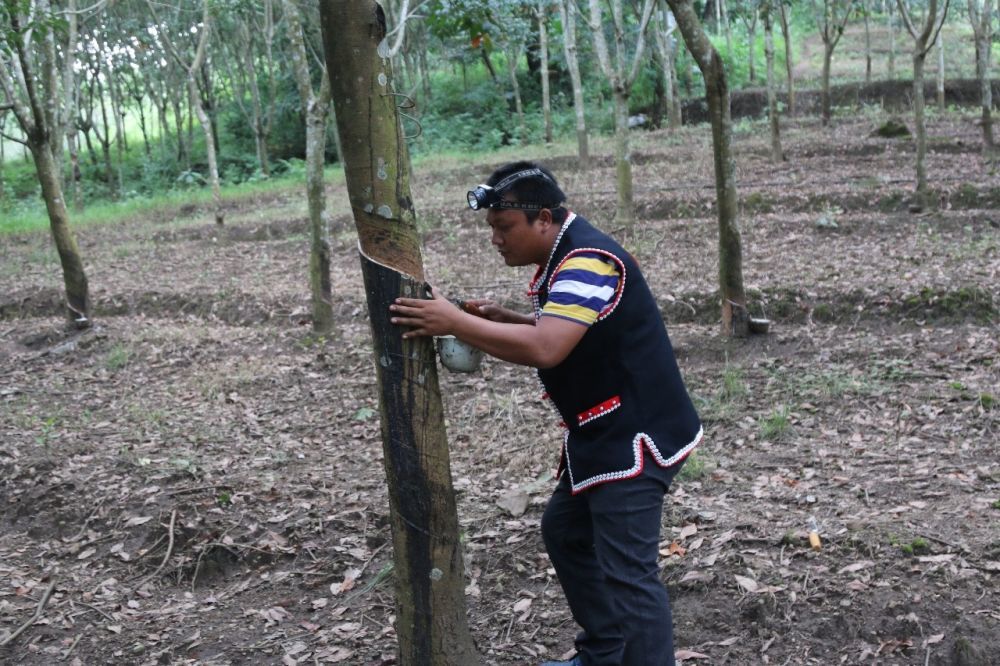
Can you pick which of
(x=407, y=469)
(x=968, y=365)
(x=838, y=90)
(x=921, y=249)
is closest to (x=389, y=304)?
(x=407, y=469)

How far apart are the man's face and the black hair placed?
1.1 inches

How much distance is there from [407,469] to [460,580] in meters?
0.49

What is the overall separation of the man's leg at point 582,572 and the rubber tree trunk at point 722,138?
448 cm

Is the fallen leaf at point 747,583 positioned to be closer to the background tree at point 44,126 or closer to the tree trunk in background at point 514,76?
the background tree at point 44,126

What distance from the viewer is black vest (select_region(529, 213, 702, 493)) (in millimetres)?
2914

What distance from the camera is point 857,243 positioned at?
1081 centimetres

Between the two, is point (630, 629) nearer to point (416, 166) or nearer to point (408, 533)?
point (408, 533)

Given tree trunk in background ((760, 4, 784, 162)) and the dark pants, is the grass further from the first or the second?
the dark pants

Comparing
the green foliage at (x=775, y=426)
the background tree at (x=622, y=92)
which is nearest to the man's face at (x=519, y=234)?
the green foliage at (x=775, y=426)

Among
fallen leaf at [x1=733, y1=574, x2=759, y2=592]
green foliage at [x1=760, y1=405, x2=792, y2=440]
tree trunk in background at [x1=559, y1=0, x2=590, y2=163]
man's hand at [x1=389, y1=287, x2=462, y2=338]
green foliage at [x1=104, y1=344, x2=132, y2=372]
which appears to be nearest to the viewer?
man's hand at [x1=389, y1=287, x2=462, y2=338]

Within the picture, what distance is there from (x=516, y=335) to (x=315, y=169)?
652cm

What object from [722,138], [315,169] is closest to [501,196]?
[722,138]

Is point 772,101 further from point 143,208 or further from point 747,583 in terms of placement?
point 143,208

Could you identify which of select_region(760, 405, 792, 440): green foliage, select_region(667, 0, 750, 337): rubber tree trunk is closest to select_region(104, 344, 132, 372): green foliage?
select_region(667, 0, 750, 337): rubber tree trunk
